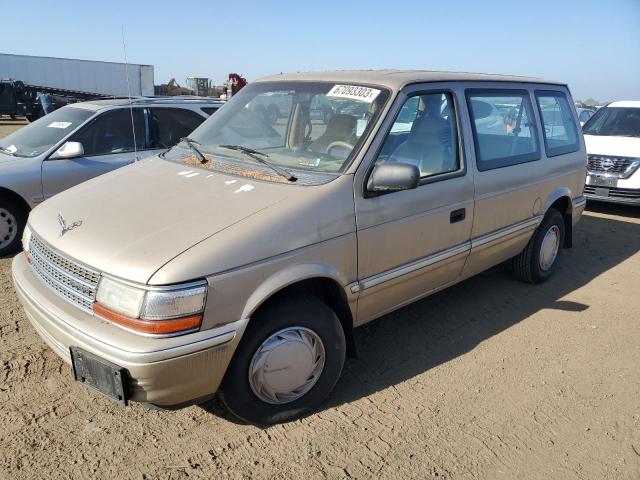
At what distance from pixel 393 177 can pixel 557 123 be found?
289cm

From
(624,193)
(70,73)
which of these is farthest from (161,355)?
(70,73)

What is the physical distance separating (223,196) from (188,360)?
37.2 inches

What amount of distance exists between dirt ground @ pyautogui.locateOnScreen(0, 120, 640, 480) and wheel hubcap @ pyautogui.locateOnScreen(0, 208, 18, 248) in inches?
53.1

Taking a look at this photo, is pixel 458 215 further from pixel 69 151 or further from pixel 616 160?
pixel 616 160

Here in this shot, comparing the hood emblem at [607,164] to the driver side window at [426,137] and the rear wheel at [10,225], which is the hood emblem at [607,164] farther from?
the rear wheel at [10,225]

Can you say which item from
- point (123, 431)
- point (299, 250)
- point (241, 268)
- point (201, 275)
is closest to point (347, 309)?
point (299, 250)

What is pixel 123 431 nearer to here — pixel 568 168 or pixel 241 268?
pixel 241 268

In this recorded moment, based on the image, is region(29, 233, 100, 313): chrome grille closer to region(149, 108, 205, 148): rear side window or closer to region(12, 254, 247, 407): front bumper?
region(12, 254, 247, 407): front bumper

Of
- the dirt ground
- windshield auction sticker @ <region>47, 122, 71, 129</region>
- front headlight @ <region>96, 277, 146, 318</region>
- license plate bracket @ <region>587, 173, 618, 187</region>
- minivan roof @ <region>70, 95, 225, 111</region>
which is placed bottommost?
the dirt ground

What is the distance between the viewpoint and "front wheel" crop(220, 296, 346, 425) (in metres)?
2.54

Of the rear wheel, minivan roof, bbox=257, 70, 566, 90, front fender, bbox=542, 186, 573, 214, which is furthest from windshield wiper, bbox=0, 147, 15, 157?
front fender, bbox=542, 186, 573, 214

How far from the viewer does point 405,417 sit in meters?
2.90

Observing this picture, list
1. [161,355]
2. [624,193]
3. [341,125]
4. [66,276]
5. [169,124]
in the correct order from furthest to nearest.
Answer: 1. [624,193]
2. [169,124]
3. [341,125]
4. [66,276]
5. [161,355]

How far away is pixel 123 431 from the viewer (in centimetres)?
268
